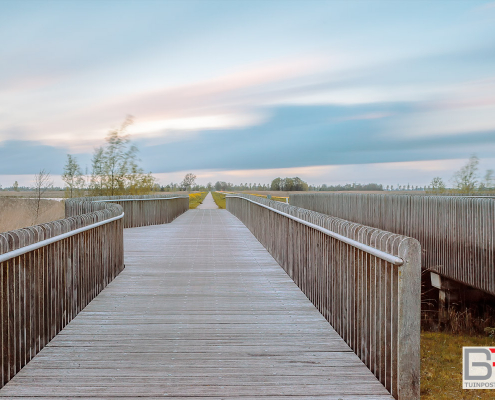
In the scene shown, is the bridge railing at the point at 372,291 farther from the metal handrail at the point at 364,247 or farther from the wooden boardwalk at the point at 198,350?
the wooden boardwalk at the point at 198,350

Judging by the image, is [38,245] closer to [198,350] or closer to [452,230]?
[198,350]

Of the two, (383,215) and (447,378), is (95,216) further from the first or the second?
(383,215)

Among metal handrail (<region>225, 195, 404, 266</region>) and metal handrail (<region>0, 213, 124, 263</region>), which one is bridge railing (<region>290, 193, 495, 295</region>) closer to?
metal handrail (<region>225, 195, 404, 266</region>)

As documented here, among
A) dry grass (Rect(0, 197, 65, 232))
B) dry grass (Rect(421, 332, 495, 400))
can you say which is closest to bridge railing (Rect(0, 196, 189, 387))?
dry grass (Rect(421, 332, 495, 400))

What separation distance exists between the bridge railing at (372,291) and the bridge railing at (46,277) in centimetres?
280

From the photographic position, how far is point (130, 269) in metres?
8.08

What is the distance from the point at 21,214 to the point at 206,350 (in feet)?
59.7

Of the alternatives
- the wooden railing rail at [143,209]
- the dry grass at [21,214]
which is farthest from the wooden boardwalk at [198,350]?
the dry grass at [21,214]

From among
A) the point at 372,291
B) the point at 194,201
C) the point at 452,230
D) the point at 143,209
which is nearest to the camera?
the point at 372,291

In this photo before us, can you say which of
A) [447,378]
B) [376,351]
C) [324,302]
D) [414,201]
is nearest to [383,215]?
[414,201]

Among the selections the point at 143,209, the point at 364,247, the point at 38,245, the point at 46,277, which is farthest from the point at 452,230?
the point at 38,245

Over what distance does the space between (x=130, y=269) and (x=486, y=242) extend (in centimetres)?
873

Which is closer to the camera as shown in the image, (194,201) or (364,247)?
(364,247)

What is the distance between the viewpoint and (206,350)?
3.98m
